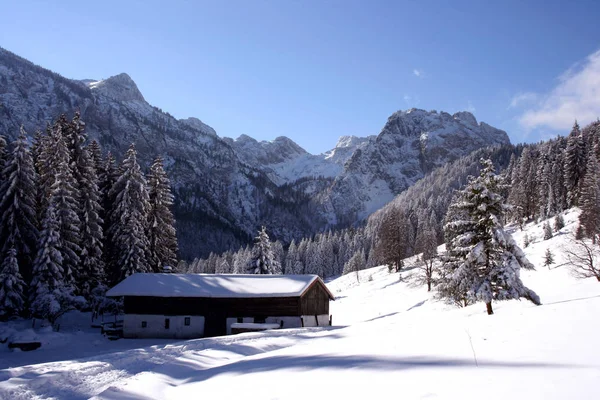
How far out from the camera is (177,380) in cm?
1248

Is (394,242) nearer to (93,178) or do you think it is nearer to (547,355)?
(93,178)

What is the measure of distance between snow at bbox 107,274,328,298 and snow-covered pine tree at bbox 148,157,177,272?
Result: 7.61 m

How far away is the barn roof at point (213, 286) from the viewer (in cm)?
3192

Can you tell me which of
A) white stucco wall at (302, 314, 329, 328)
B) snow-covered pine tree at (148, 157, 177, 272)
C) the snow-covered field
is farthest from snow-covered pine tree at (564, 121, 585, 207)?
snow-covered pine tree at (148, 157, 177, 272)

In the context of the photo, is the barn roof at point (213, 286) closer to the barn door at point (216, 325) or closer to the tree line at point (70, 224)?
the barn door at point (216, 325)

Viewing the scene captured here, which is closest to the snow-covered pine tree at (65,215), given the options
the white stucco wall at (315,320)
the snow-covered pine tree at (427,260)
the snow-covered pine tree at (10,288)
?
the snow-covered pine tree at (10,288)

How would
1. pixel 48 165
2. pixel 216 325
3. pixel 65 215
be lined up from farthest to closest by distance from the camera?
pixel 48 165
pixel 65 215
pixel 216 325

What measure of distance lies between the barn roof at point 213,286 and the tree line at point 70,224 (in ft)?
14.0

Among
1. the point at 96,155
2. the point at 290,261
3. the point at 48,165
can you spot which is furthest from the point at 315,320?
the point at 290,261

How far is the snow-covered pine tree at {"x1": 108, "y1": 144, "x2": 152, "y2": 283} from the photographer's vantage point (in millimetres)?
37094

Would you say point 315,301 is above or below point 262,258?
below

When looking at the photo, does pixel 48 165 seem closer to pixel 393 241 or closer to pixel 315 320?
pixel 315 320

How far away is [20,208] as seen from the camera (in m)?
30.9

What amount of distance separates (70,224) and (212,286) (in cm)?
1320
